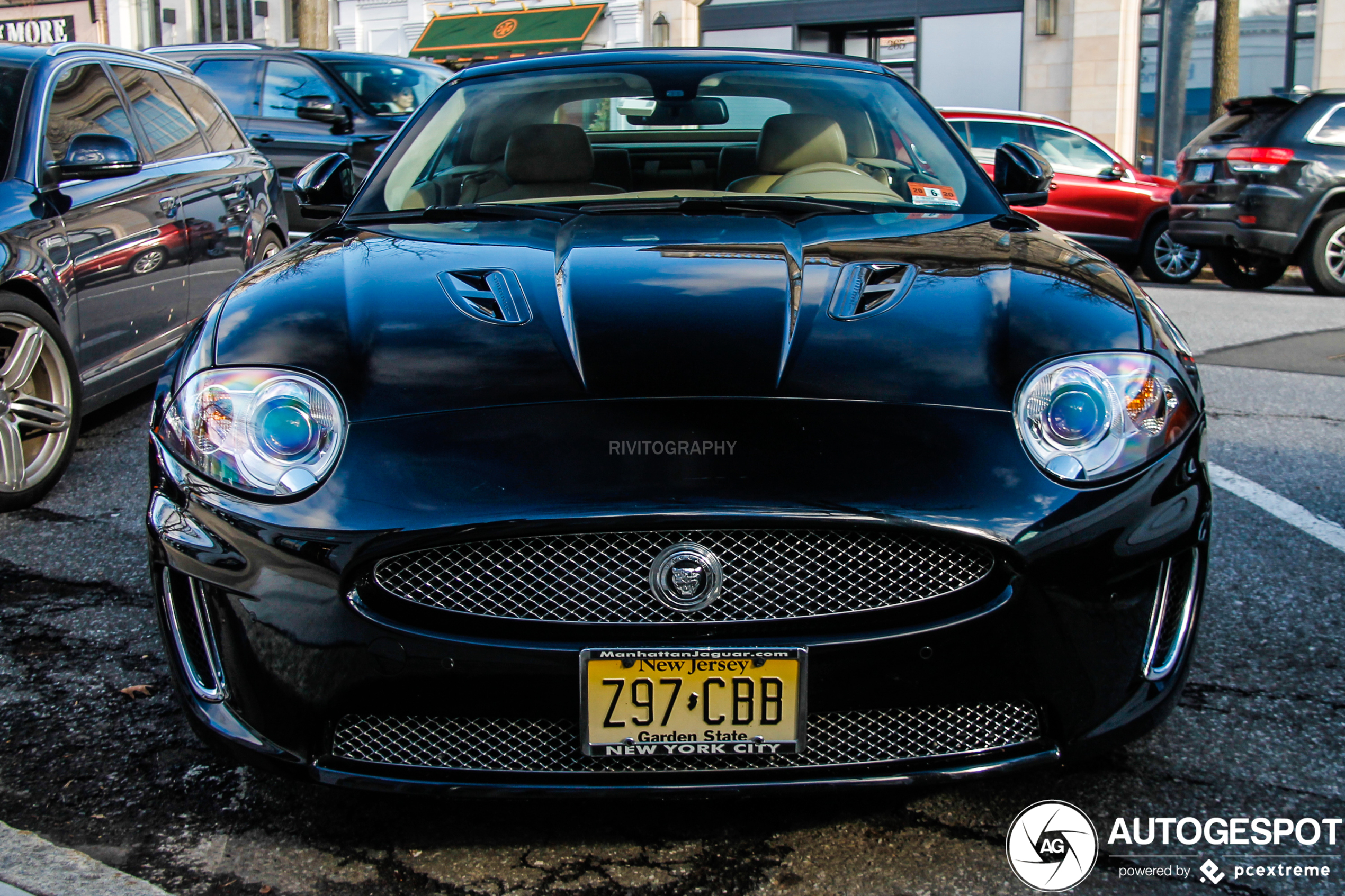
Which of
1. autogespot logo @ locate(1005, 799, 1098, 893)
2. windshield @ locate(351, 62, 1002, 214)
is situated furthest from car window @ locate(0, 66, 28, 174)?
Answer: autogespot logo @ locate(1005, 799, 1098, 893)

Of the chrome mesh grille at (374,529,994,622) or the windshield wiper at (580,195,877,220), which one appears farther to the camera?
the windshield wiper at (580,195,877,220)

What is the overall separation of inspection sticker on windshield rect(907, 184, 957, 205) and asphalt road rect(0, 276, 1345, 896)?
1243mm

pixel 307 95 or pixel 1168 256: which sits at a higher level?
pixel 307 95

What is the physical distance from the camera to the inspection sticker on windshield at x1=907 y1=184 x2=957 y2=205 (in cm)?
329

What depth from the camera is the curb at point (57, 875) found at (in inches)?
79.7

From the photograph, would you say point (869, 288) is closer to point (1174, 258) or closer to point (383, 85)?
point (383, 85)

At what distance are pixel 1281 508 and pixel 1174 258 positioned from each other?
8.86m

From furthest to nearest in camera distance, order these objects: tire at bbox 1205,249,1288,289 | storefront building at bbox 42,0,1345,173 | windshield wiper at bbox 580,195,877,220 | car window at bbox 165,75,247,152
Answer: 1. storefront building at bbox 42,0,1345,173
2. tire at bbox 1205,249,1288,289
3. car window at bbox 165,75,247,152
4. windshield wiper at bbox 580,195,877,220

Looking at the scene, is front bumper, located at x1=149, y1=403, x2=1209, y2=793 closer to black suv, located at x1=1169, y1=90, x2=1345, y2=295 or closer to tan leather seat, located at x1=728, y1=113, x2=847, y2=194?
tan leather seat, located at x1=728, y1=113, x2=847, y2=194

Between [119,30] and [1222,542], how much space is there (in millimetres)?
31181

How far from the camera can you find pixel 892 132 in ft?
12.0

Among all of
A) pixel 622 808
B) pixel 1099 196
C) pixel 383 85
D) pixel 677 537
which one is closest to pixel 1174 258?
pixel 1099 196

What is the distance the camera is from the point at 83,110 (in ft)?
17.1

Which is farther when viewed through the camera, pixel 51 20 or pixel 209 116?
pixel 51 20
